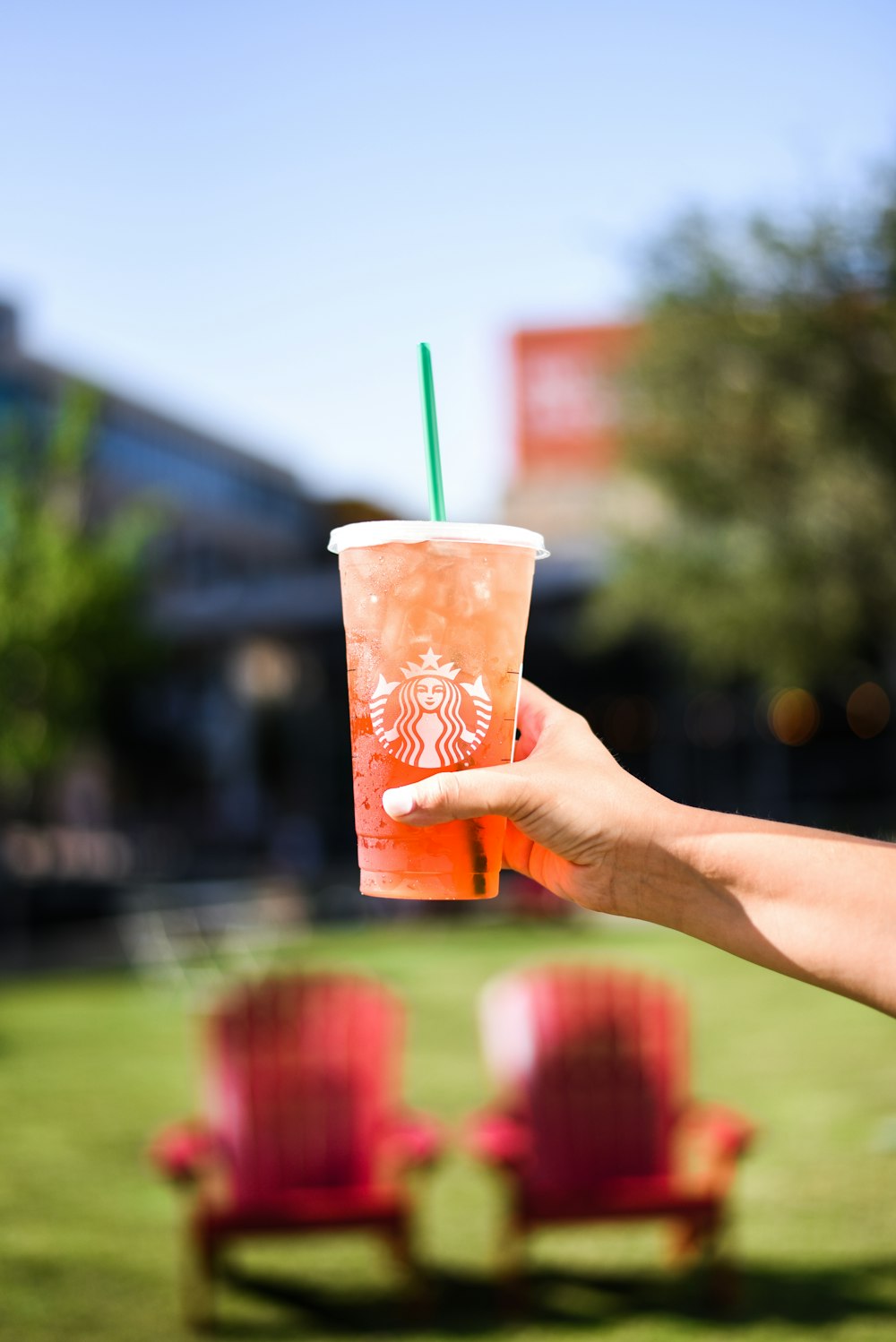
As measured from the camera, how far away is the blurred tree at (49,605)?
16719 millimetres

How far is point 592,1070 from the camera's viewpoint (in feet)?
22.2

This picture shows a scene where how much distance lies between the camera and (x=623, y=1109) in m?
6.64

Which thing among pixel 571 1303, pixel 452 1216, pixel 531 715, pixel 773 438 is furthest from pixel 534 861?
pixel 773 438

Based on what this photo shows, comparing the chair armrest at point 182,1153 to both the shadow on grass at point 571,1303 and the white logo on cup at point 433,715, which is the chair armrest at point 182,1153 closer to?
the shadow on grass at point 571,1303

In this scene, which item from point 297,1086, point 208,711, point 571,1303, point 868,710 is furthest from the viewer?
point 208,711

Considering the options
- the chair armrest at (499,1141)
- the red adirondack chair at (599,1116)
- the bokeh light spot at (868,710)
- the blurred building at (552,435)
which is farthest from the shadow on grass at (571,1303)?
the blurred building at (552,435)

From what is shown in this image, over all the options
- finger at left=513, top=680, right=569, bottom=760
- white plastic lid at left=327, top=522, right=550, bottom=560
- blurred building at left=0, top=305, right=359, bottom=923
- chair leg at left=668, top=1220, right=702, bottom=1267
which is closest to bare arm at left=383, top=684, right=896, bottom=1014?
finger at left=513, top=680, right=569, bottom=760

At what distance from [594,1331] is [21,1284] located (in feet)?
8.46

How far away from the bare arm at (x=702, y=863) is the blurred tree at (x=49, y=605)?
51.2 feet

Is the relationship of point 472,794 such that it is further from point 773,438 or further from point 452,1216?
point 773,438

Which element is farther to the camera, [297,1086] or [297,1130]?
[297,1086]

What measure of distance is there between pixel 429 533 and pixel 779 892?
640mm

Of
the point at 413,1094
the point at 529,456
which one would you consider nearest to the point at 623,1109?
the point at 413,1094

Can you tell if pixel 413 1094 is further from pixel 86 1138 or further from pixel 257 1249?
pixel 257 1249
